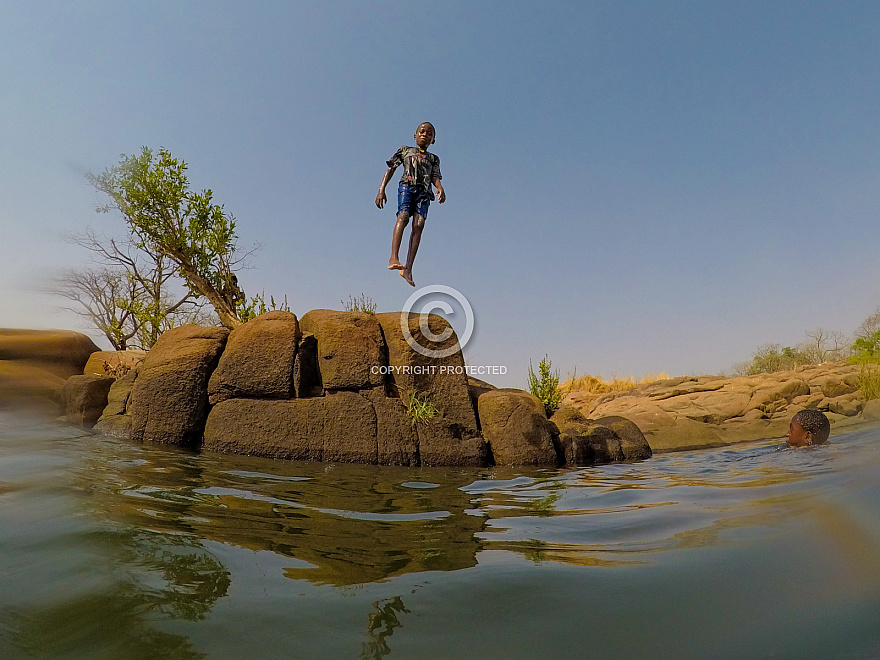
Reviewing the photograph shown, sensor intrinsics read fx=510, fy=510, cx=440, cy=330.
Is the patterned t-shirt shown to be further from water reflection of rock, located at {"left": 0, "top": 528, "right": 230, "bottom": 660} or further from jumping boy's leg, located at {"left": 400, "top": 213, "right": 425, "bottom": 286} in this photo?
water reflection of rock, located at {"left": 0, "top": 528, "right": 230, "bottom": 660}

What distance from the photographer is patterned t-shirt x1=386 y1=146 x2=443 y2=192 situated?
8344mm

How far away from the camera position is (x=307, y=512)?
3.32 metres

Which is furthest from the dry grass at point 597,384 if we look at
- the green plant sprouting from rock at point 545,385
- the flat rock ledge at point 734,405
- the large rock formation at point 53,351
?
the large rock formation at point 53,351

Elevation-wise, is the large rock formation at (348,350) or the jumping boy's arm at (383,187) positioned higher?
the jumping boy's arm at (383,187)

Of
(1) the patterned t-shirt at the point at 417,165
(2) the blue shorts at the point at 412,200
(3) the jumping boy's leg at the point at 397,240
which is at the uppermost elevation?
(1) the patterned t-shirt at the point at 417,165

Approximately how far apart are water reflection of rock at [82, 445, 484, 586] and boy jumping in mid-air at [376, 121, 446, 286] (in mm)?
4050

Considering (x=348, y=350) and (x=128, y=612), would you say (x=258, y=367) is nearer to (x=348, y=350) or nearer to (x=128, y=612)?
(x=348, y=350)

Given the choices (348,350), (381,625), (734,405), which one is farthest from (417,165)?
(734,405)

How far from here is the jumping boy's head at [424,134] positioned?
868cm

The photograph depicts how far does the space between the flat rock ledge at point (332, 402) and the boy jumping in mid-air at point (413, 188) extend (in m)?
1.08

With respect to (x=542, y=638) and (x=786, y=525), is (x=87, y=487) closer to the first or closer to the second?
(x=542, y=638)

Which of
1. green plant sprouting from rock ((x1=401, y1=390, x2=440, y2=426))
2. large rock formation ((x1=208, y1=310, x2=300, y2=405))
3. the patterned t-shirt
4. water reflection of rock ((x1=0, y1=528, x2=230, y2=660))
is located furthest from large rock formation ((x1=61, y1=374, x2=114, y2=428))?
water reflection of rock ((x1=0, y1=528, x2=230, y2=660))

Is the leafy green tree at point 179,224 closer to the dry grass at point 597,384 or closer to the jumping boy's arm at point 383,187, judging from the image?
the jumping boy's arm at point 383,187

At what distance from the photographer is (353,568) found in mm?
2018
